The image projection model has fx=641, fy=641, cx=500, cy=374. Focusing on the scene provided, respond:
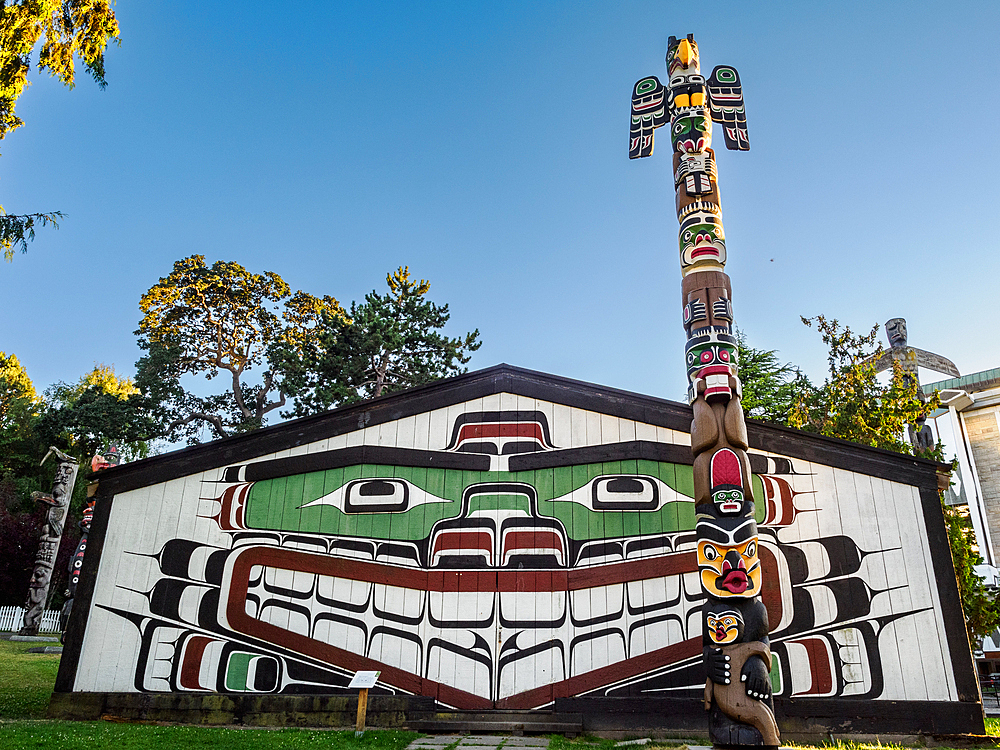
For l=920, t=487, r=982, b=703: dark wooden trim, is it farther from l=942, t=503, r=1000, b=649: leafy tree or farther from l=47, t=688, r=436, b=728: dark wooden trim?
l=47, t=688, r=436, b=728: dark wooden trim

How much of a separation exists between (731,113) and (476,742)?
9084 mm

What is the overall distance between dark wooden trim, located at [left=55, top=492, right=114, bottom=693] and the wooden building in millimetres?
26

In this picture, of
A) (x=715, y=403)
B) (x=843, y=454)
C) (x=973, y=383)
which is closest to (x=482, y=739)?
(x=715, y=403)

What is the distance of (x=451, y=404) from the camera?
9.10 meters

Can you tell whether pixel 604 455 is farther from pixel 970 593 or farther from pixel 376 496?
pixel 970 593

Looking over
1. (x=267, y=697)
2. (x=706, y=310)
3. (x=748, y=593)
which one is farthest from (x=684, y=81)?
(x=267, y=697)

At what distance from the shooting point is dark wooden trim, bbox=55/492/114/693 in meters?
8.00

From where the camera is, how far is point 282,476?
876 cm

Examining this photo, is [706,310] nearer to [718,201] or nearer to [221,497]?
[718,201]

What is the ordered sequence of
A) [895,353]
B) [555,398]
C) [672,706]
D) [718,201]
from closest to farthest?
[672,706], [718,201], [555,398], [895,353]

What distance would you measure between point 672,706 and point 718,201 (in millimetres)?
6193

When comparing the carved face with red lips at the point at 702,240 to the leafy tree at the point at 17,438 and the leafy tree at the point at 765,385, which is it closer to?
the leafy tree at the point at 765,385

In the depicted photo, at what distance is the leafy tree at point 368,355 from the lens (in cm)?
2278

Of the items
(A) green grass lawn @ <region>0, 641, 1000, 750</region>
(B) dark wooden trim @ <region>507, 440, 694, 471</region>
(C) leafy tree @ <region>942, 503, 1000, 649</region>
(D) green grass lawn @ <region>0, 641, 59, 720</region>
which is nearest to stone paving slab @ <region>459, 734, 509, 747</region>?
(A) green grass lawn @ <region>0, 641, 1000, 750</region>
